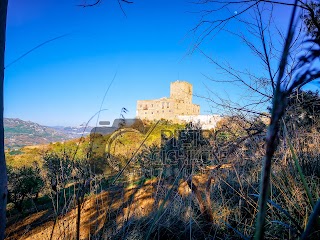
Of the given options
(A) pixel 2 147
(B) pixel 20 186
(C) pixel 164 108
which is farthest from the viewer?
(C) pixel 164 108

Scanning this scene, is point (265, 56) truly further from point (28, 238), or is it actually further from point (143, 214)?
point (28, 238)

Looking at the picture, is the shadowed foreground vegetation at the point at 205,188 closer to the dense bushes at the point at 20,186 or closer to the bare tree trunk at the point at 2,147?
the bare tree trunk at the point at 2,147

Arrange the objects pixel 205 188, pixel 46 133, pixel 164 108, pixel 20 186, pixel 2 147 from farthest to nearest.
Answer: pixel 164 108 < pixel 20 186 < pixel 46 133 < pixel 205 188 < pixel 2 147

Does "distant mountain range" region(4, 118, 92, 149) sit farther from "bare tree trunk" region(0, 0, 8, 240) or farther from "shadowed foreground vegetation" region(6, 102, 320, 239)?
"bare tree trunk" region(0, 0, 8, 240)

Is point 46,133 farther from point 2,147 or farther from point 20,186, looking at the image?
point 20,186

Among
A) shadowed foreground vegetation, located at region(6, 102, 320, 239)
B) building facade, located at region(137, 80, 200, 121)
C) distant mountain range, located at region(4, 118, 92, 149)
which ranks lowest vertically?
shadowed foreground vegetation, located at region(6, 102, 320, 239)

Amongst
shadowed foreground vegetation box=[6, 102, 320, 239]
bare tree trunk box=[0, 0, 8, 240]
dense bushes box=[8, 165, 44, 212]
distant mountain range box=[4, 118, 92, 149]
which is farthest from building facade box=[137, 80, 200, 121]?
bare tree trunk box=[0, 0, 8, 240]

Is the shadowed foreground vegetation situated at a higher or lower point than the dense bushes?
higher

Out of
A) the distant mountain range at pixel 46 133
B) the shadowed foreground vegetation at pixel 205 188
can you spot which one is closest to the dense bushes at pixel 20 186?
the distant mountain range at pixel 46 133

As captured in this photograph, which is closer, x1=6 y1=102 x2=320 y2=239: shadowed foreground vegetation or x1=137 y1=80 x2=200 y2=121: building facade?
x1=6 y1=102 x2=320 y2=239: shadowed foreground vegetation

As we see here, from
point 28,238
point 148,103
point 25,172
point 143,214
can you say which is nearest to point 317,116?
point 143,214

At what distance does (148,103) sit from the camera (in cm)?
5222

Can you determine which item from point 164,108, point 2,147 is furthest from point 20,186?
point 164,108

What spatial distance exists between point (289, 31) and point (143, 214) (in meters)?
2.97
